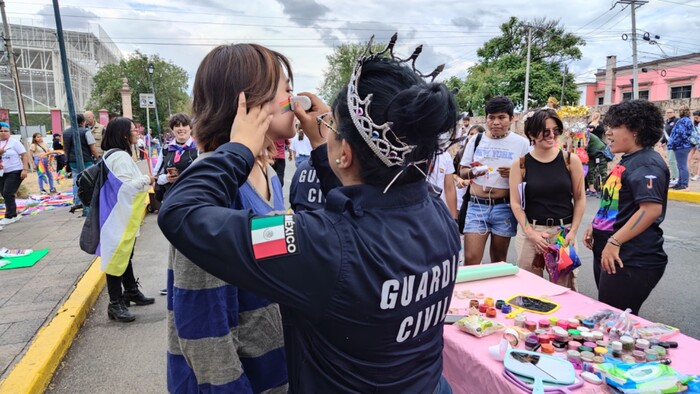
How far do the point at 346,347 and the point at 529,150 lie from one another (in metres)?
3.37

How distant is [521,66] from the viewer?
116ft

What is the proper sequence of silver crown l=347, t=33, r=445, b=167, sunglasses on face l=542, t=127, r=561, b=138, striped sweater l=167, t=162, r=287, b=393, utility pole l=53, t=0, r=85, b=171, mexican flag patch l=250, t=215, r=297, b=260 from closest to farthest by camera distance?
mexican flag patch l=250, t=215, r=297, b=260
silver crown l=347, t=33, r=445, b=167
striped sweater l=167, t=162, r=287, b=393
sunglasses on face l=542, t=127, r=561, b=138
utility pole l=53, t=0, r=85, b=171

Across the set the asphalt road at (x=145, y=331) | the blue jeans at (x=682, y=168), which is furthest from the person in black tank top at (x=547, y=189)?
the blue jeans at (x=682, y=168)

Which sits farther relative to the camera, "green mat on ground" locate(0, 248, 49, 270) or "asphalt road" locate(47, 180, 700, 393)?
"green mat on ground" locate(0, 248, 49, 270)

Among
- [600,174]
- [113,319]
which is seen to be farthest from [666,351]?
[600,174]

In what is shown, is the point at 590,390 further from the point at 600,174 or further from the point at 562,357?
the point at 600,174

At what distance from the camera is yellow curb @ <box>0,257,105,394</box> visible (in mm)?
2750

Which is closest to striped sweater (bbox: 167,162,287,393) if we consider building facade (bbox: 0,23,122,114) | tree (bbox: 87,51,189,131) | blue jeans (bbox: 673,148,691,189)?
blue jeans (bbox: 673,148,691,189)

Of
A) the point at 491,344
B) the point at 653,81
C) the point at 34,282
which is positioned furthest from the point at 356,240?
the point at 653,81

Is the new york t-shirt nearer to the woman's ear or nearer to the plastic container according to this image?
the plastic container

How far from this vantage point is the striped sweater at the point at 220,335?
3.73ft

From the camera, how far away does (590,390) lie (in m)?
1.58

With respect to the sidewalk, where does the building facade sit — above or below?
above

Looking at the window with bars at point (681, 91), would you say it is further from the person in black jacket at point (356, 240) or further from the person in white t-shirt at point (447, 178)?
the person in black jacket at point (356, 240)
